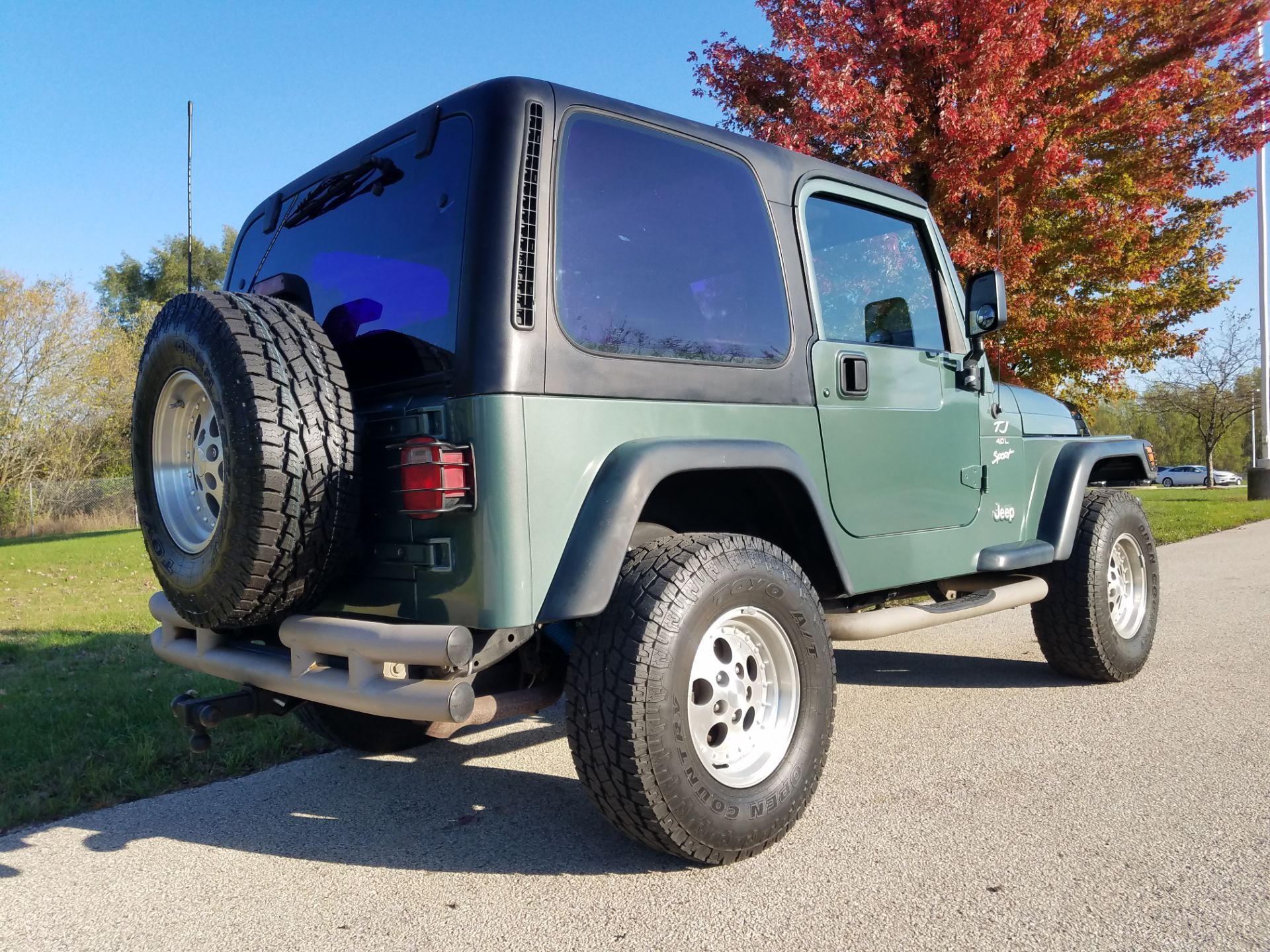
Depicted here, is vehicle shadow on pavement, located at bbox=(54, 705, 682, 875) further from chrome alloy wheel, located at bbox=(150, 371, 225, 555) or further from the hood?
the hood

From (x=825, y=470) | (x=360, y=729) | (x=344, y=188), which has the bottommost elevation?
(x=360, y=729)

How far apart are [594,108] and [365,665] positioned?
1.79 m

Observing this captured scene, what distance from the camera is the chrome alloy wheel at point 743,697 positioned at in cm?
282

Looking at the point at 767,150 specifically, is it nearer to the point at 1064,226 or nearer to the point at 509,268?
the point at 509,268

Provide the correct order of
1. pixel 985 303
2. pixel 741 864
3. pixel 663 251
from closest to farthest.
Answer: pixel 741 864
pixel 663 251
pixel 985 303

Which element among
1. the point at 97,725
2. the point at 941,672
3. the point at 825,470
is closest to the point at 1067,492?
the point at 941,672

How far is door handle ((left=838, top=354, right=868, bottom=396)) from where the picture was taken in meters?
3.48

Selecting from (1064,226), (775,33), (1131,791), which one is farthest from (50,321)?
(1131,791)

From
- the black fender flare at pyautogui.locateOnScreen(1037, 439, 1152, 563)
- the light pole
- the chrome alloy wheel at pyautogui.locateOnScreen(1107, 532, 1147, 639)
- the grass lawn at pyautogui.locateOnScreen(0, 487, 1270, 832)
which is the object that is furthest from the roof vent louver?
the light pole

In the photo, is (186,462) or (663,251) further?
(663,251)

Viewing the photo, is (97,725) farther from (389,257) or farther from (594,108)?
(594,108)

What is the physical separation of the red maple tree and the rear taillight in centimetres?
698

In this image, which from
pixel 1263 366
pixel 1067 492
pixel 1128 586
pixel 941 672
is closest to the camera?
pixel 1067 492

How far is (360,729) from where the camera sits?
392 cm
